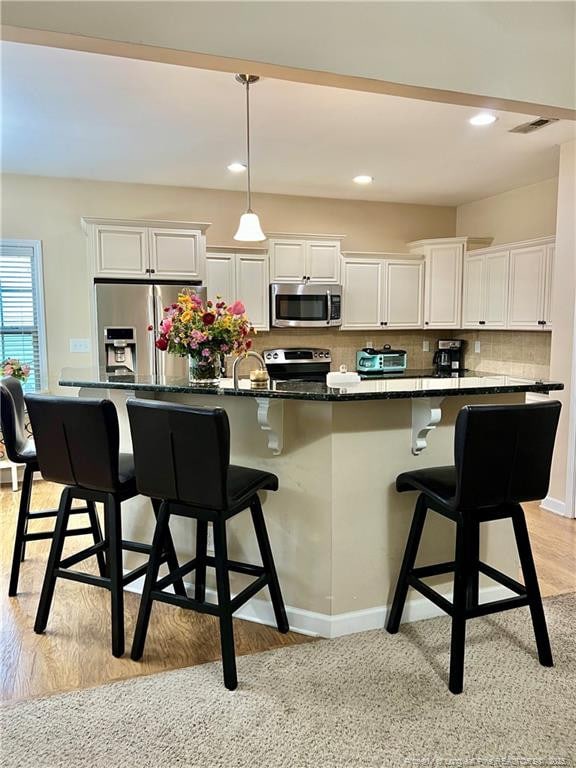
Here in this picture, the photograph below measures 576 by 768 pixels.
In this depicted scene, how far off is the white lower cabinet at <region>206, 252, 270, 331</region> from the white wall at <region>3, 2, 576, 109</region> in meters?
3.15

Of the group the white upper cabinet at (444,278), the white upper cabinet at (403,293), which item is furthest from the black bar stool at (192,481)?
the white upper cabinet at (444,278)

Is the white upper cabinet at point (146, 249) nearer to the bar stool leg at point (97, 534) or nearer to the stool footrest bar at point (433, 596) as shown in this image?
the bar stool leg at point (97, 534)

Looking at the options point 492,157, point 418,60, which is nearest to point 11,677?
point 418,60

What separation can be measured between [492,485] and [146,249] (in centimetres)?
365

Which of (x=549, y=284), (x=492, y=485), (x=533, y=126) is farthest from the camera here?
(x=549, y=284)

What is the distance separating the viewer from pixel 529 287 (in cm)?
472

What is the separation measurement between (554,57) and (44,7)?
6.91 feet

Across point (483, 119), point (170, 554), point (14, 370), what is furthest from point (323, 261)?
Result: point (170, 554)

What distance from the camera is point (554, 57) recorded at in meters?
2.45

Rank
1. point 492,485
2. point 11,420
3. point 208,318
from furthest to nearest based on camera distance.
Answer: point 11,420 → point 208,318 → point 492,485

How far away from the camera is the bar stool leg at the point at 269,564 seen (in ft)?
7.63

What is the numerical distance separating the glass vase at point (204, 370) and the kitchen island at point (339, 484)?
62mm

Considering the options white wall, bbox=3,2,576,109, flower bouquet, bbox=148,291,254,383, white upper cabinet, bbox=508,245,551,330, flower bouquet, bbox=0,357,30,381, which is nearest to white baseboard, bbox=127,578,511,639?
flower bouquet, bbox=148,291,254,383

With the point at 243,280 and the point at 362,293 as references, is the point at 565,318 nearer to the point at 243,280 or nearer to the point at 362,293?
the point at 362,293
